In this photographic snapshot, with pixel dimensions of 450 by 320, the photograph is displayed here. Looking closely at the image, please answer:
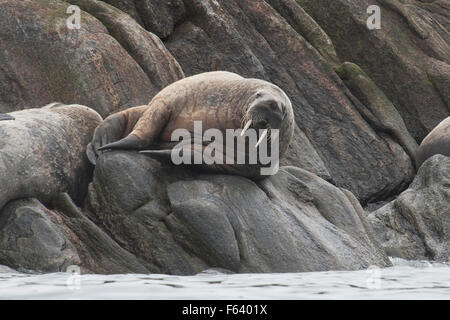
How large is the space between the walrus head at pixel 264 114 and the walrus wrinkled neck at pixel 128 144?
1079 millimetres

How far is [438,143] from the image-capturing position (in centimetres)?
1489

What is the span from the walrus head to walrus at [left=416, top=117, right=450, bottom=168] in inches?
288

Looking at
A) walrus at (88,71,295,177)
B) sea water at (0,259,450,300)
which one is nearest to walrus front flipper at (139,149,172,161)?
walrus at (88,71,295,177)

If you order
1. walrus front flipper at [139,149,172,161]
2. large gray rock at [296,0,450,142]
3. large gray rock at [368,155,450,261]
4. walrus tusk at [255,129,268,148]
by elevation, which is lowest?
large gray rock at [368,155,450,261]

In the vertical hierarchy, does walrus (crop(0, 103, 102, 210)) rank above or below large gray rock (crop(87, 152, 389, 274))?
above

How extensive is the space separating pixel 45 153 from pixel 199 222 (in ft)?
5.69

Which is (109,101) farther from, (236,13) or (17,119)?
(236,13)

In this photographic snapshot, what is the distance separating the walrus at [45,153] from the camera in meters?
7.50

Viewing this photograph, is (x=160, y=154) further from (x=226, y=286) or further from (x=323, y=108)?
(x=323, y=108)

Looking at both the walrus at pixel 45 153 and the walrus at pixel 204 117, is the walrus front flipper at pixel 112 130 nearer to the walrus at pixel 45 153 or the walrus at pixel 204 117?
the walrus at pixel 204 117

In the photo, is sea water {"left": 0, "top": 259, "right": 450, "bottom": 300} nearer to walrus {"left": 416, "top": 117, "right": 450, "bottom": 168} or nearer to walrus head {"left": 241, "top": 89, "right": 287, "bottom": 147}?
walrus head {"left": 241, "top": 89, "right": 287, "bottom": 147}

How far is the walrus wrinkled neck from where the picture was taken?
8078 mm

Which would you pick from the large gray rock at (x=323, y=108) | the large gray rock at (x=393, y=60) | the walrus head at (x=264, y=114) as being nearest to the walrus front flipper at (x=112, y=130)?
the walrus head at (x=264, y=114)

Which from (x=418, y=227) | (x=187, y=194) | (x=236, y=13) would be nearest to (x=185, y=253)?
(x=187, y=194)
